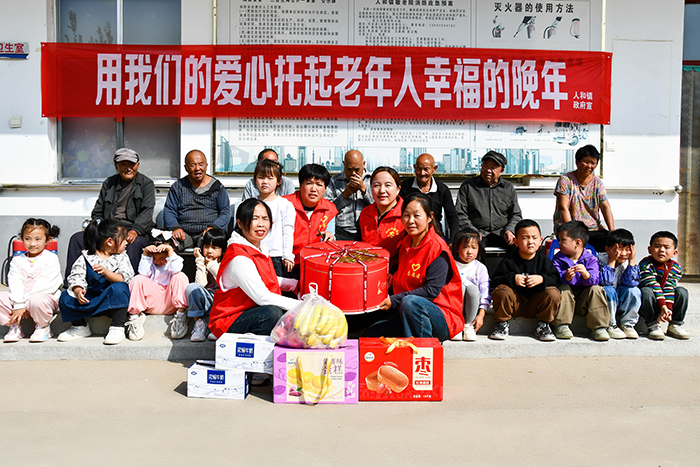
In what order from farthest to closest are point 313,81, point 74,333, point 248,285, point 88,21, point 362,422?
point 88,21
point 313,81
point 74,333
point 248,285
point 362,422

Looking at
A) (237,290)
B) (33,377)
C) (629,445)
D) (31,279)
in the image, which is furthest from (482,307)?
(31,279)

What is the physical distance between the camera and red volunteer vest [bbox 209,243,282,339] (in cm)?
345

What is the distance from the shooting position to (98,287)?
13.0ft

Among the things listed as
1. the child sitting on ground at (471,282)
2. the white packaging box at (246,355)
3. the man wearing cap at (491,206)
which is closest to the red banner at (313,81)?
the man wearing cap at (491,206)

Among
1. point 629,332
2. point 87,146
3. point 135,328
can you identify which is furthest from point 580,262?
point 87,146

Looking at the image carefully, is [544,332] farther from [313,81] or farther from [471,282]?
[313,81]

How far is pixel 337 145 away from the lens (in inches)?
222

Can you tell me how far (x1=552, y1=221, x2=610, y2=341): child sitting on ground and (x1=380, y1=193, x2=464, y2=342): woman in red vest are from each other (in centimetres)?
91

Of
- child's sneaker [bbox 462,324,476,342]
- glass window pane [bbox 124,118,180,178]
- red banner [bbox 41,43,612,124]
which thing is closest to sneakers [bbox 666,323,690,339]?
child's sneaker [bbox 462,324,476,342]

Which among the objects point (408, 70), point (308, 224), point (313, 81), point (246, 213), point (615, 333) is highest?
point (408, 70)

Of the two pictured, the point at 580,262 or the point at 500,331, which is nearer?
the point at 500,331

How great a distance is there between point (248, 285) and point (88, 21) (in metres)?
4.02

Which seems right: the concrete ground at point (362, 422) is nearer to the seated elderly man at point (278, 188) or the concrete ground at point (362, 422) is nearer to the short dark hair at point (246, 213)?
the short dark hair at point (246, 213)

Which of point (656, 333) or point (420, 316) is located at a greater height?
point (420, 316)
